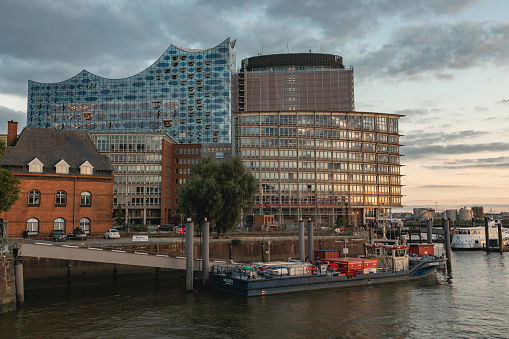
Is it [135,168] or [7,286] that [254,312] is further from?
[135,168]

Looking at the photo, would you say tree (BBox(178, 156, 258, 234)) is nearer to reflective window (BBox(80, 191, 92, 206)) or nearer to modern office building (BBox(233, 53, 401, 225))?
reflective window (BBox(80, 191, 92, 206))

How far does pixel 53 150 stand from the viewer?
64312 mm

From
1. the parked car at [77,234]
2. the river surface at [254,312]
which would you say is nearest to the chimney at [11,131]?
the parked car at [77,234]

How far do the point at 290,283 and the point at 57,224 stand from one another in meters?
37.0

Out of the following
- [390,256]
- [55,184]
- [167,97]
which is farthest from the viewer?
[167,97]

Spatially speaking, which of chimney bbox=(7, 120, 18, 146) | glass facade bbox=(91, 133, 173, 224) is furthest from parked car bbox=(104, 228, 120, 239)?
glass facade bbox=(91, 133, 173, 224)

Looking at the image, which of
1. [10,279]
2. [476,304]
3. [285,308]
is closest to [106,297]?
[10,279]

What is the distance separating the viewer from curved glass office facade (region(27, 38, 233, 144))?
582 ft

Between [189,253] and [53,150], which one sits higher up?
[53,150]

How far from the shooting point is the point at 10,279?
35.5 metres

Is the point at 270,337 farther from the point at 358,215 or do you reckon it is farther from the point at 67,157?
the point at 358,215

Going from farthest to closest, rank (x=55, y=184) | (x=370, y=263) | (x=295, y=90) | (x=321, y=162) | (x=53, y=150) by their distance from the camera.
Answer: (x=295, y=90)
(x=321, y=162)
(x=53, y=150)
(x=55, y=184)
(x=370, y=263)

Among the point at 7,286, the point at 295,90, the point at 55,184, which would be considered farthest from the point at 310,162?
the point at 7,286

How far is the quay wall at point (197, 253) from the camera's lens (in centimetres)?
4794
